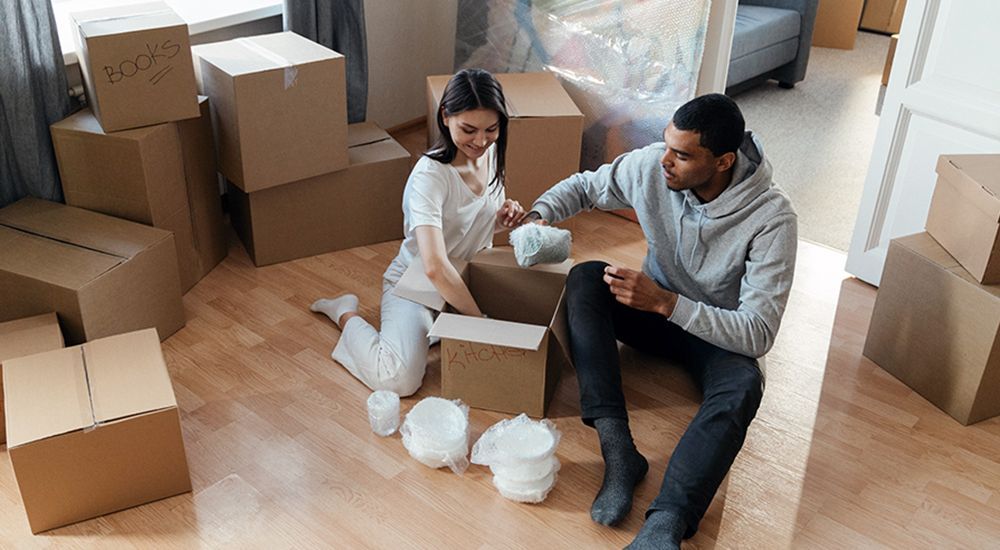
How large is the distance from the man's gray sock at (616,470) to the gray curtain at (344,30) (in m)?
1.66

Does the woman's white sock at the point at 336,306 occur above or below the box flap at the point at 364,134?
below

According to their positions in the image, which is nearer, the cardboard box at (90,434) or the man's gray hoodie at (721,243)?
the cardboard box at (90,434)

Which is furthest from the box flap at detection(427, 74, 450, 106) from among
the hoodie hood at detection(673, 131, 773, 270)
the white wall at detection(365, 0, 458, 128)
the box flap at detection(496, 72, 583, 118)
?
the hoodie hood at detection(673, 131, 773, 270)

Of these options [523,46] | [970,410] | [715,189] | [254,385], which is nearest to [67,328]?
[254,385]

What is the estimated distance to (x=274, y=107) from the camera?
2486mm

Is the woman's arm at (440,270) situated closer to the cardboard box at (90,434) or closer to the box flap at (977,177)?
the cardboard box at (90,434)

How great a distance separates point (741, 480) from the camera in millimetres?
2021

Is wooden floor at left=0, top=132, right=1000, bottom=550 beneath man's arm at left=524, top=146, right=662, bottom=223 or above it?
beneath

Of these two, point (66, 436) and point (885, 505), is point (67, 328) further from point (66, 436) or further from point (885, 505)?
point (885, 505)

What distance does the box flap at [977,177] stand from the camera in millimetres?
2053

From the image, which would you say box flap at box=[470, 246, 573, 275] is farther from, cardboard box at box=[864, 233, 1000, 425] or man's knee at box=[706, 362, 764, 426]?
cardboard box at box=[864, 233, 1000, 425]

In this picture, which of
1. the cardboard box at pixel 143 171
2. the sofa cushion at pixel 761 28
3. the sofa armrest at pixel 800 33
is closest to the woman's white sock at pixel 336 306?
the cardboard box at pixel 143 171

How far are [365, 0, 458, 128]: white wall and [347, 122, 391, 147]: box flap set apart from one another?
518 mm

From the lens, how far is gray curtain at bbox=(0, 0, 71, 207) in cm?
222
